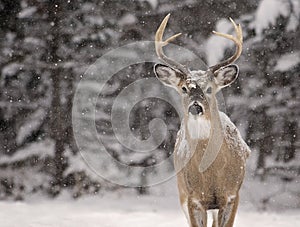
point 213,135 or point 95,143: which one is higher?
point 95,143

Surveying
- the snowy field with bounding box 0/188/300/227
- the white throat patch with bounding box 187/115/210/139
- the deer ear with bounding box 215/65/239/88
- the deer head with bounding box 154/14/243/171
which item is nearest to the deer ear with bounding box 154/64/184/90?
the deer head with bounding box 154/14/243/171

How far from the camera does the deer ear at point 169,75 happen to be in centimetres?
605

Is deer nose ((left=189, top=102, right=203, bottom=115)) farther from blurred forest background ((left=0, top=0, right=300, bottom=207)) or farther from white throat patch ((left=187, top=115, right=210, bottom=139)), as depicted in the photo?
blurred forest background ((left=0, top=0, right=300, bottom=207))

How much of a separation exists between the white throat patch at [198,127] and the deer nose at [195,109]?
77 mm

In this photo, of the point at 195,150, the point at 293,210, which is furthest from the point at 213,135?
the point at 293,210

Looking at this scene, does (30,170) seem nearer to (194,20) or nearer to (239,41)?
(194,20)

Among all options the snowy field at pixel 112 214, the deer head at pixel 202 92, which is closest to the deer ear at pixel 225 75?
the deer head at pixel 202 92

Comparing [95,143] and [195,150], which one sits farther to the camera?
[95,143]

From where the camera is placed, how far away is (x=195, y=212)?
584 centimetres

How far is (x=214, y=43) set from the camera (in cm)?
974

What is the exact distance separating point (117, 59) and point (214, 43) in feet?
5.18

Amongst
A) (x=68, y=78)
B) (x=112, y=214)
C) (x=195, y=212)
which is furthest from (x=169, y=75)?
(x=68, y=78)

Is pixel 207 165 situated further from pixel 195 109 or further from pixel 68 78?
pixel 68 78

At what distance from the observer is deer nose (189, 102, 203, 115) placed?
5.51 metres
